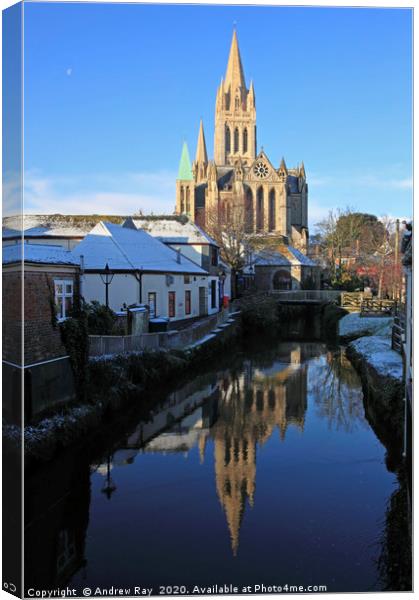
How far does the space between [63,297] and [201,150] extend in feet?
287

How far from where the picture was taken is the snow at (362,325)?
2992cm

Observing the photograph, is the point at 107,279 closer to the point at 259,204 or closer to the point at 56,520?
the point at 56,520

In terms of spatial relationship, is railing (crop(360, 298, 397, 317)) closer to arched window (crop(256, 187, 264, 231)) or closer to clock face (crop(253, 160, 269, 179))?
arched window (crop(256, 187, 264, 231))

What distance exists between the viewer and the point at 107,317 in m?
19.6

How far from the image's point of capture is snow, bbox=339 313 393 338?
2992cm

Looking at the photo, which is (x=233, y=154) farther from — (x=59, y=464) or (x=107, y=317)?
(x=59, y=464)

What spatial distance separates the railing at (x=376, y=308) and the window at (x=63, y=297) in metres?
24.8

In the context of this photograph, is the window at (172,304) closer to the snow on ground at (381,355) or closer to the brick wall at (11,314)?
the snow on ground at (381,355)

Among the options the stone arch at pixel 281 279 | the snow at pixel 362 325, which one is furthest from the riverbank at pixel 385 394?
the stone arch at pixel 281 279

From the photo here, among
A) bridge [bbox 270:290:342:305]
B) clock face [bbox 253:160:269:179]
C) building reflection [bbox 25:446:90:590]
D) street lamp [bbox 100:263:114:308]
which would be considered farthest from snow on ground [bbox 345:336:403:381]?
clock face [bbox 253:160:269:179]

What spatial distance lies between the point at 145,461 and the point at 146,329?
10468 millimetres

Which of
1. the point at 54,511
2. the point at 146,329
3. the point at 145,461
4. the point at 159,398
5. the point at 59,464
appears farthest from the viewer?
the point at 146,329

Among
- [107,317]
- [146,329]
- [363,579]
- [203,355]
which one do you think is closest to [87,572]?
[363,579]

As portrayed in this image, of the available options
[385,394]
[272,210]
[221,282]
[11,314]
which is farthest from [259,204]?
[11,314]
